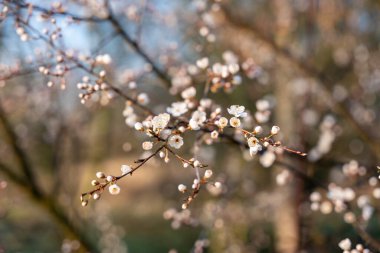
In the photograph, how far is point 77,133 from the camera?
762cm

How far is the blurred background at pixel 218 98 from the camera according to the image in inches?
160

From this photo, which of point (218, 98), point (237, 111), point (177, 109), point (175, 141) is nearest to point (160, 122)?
point (175, 141)

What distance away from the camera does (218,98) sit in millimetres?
11359

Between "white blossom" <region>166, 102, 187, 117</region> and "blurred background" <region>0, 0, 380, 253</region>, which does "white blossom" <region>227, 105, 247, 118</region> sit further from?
"blurred background" <region>0, 0, 380, 253</region>

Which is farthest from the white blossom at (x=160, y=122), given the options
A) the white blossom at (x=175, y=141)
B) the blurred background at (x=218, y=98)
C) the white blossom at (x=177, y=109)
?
the blurred background at (x=218, y=98)

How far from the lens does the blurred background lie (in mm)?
4070

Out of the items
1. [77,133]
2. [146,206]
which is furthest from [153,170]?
[77,133]

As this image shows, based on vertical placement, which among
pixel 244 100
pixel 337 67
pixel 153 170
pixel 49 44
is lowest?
pixel 49 44

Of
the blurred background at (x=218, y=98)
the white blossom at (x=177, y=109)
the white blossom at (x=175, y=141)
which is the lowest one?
the white blossom at (x=175, y=141)

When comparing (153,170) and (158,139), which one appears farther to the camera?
(153,170)

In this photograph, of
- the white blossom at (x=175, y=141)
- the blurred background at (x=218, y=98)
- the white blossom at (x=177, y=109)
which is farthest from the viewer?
the blurred background at (x=218, y=98)

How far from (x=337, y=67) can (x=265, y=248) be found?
5.37m

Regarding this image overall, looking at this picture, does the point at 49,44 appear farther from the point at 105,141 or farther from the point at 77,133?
the point at 105,141

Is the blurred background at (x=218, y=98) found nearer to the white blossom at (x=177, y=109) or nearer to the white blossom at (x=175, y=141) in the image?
the white blossom at (x=177, y=109)
